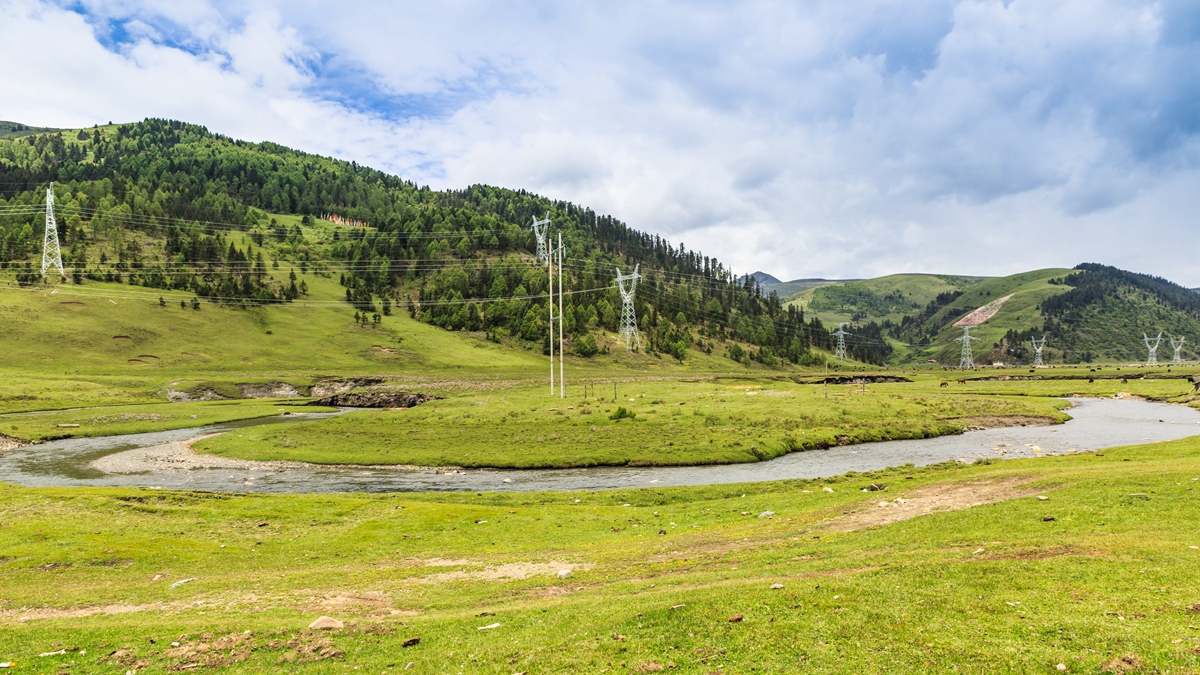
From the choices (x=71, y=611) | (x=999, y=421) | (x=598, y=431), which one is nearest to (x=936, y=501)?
(x=71, y=611)

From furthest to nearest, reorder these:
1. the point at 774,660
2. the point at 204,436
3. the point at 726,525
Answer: the point at 204,436 < the point at 726,525 < the point at 774,660

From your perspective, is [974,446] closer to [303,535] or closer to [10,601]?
[303,535]

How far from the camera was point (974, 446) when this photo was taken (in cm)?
5412

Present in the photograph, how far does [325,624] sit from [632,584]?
8.43 metres

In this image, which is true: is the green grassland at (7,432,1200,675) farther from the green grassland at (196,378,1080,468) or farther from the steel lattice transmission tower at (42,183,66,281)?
the steel lattice transmission tower at (42,183,66,281)

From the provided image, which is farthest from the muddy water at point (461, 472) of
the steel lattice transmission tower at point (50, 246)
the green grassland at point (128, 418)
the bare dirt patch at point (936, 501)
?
the steel lattice transmission tower at point (50, 246)

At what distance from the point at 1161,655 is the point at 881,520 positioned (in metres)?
15.6

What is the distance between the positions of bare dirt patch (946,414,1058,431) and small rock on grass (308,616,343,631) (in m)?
70.3

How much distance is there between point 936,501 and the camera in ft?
87.3

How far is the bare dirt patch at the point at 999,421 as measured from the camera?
222 ft

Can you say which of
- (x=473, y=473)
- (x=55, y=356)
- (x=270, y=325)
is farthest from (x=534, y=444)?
(x=270, y=325)

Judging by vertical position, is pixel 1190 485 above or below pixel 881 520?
above

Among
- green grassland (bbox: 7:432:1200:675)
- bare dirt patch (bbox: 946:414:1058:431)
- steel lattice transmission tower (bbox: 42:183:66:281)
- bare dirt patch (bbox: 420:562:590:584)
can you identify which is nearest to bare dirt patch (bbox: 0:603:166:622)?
green grassland (bbox: 7:432:1200:675)

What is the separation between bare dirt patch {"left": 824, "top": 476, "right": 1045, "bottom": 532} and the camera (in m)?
24.3
